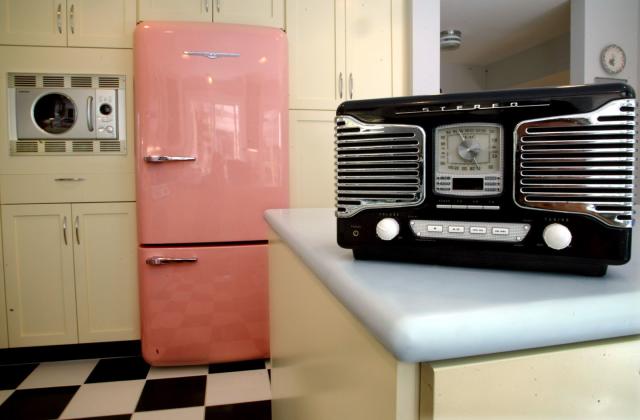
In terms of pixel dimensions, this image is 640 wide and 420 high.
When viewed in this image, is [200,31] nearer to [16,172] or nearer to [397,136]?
[16,172]

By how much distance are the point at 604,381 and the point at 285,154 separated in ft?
6.27

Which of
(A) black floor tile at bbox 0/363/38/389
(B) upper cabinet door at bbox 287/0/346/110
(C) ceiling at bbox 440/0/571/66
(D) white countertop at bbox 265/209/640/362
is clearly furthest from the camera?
(C) ceiling at bbox 440/0/571/66

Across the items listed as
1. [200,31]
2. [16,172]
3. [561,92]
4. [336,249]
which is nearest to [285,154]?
[200,31]

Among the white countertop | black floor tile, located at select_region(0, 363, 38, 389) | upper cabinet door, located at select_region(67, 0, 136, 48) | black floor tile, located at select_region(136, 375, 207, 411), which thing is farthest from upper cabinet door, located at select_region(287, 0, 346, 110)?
the white countertop

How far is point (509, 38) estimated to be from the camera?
4660mm

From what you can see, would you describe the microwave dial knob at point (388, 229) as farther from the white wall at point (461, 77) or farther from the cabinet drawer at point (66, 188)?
the white wall at point (461, 77)

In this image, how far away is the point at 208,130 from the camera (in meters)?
2.11

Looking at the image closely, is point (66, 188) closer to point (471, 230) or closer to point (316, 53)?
point (316, 53)

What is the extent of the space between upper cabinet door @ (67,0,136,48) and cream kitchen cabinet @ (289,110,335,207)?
36.3 inches

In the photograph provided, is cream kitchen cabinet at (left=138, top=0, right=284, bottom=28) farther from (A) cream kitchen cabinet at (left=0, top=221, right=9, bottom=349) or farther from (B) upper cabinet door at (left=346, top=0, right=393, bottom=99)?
(A) cream kitchen cabinet at (left=0, top=221, right=9, bottom=349)

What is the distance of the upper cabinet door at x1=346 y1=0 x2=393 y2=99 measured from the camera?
98.3 inches

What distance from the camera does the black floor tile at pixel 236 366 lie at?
2.19 m

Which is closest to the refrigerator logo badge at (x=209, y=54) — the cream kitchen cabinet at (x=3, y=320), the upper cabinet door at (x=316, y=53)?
the upper cabinet door at (x=316, y=53)

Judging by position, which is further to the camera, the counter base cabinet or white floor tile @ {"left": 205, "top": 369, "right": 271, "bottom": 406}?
white floor tile @ {"left": 205, "top": 369, "right": 271, "bottom": 406}
